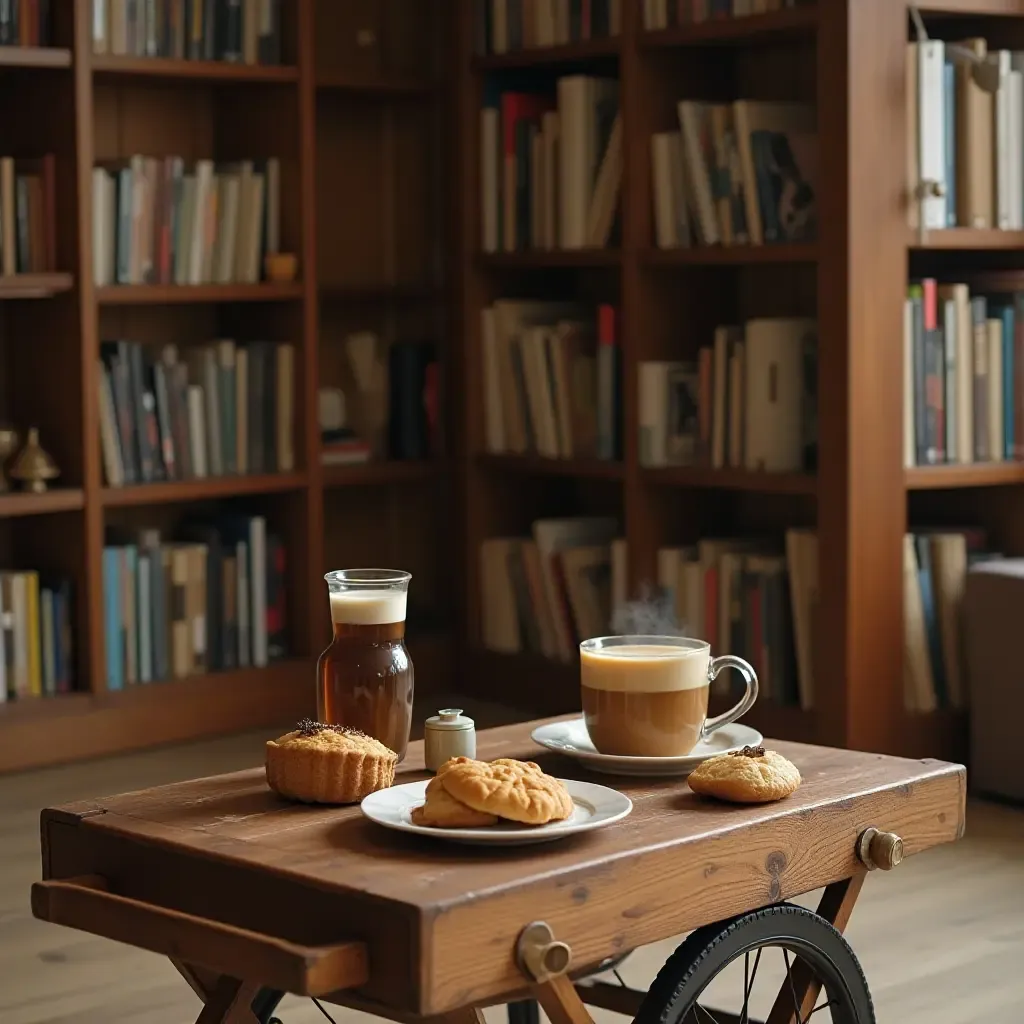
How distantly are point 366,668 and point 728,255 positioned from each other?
2.19m

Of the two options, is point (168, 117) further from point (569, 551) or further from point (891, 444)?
point (891, 444)

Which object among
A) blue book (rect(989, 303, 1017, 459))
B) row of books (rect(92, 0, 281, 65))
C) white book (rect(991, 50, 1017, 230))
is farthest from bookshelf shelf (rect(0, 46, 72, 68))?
blue book (rect(989, 303, 1017, 459))

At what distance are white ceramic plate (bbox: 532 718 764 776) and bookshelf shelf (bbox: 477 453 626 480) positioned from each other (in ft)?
7.06

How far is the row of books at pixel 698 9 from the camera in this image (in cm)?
371

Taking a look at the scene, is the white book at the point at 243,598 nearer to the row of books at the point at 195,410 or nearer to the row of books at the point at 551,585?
the row of books at the point at 195,410

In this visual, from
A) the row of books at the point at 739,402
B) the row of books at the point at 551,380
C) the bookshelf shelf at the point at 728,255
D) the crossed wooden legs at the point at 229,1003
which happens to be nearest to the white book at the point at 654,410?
the row of books at the point at 739,402

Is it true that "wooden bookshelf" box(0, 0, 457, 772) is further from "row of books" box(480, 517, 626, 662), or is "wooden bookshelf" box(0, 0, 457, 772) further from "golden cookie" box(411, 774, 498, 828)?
"golden cookie" box(411, 774, 498, 828)

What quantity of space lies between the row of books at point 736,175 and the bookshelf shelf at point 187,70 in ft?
2.89

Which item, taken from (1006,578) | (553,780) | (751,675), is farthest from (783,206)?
(553,780)

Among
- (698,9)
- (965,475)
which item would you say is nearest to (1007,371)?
(965,475)

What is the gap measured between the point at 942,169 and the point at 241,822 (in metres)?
2.44

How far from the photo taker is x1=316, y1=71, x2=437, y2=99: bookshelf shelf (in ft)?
14.3

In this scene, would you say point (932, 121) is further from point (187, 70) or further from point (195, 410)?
point (195, 410)

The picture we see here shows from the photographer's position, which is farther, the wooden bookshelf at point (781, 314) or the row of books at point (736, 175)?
the row of books at point (736, 175)
